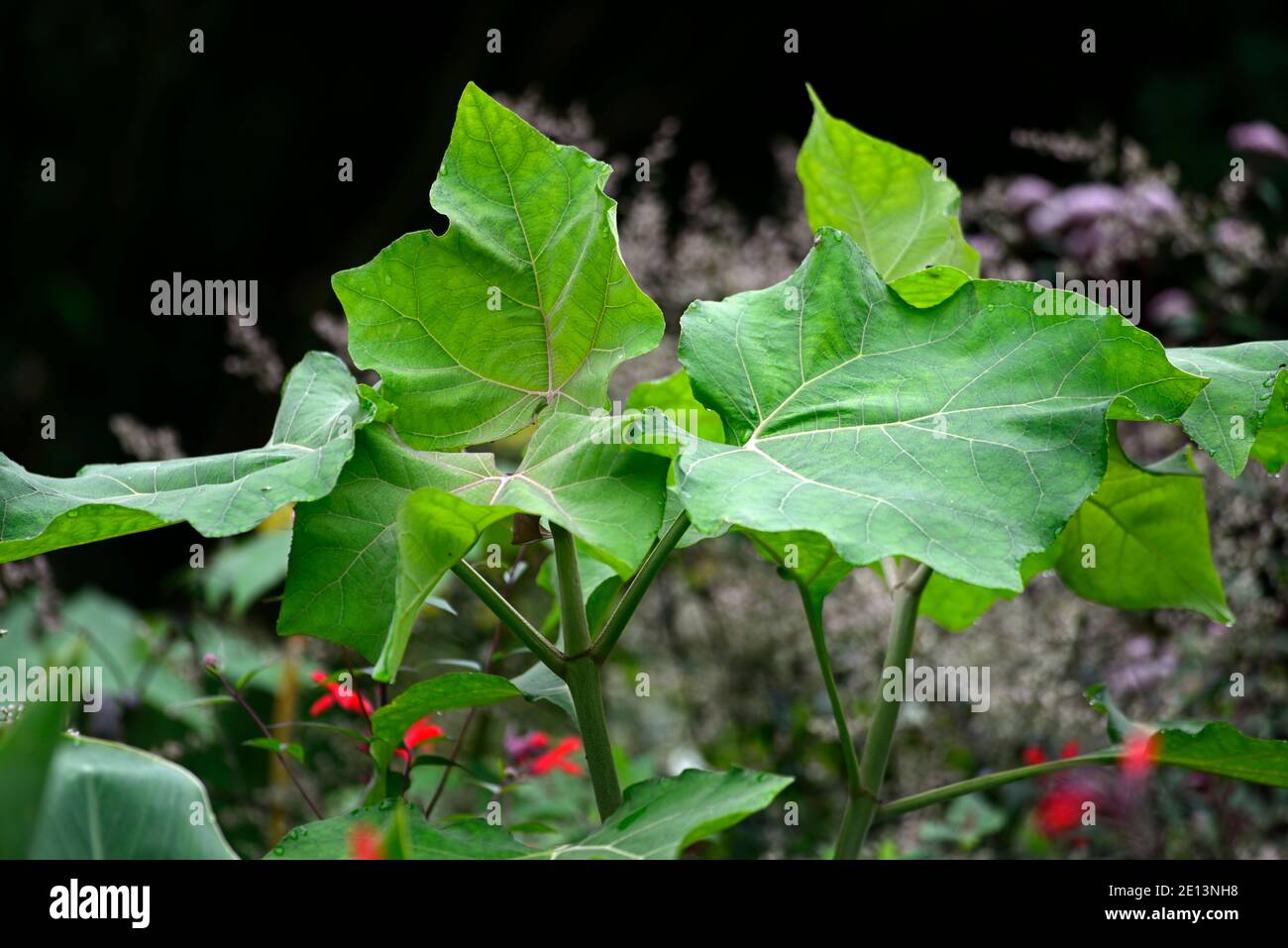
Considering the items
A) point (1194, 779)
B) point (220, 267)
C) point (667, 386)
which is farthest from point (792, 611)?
point (220, 267)

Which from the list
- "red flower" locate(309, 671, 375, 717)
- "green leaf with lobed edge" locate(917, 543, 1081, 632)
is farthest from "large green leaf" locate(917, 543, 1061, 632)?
"red flower" locate(309, 671, 375, 717)

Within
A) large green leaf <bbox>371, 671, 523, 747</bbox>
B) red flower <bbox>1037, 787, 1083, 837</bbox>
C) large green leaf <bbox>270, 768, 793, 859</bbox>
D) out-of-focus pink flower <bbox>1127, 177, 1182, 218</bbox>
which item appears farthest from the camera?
out-of-focus pink flower <bbox>1127, 177, 1182, 218</bbox>

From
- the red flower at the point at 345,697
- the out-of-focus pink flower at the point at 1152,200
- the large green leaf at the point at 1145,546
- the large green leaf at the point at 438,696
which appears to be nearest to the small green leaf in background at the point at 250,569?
the red flower at the point at 345,697

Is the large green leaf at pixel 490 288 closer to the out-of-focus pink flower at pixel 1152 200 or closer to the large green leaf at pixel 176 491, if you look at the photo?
the large green leaf at pixel 176 491

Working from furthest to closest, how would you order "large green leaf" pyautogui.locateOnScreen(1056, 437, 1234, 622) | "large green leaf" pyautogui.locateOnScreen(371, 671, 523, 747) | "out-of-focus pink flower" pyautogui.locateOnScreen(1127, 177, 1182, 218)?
"out-of-focus pink flower" pyautogui.locateOnScreen(1127, 177, 1182, 218)
"large green leaf" pyautogui.locateOnScreen(1056, 437, 1234, 622)
"large green leaf" pyautogui.locateOnScreen(371, 671, 523, 747)

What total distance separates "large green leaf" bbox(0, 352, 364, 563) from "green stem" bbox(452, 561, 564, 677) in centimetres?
8

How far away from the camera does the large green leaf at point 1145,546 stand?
72 centimetres

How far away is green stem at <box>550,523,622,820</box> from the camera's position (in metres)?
0.56

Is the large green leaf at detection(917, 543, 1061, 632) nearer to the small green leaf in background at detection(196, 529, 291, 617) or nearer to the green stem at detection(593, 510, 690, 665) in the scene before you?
the green stem at detection(593, 510, 690, 665)

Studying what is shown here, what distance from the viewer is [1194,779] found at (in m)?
1.30

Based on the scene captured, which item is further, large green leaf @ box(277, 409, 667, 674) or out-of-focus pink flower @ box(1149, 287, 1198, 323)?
out-of-focus pink flower @ box(1149, 287, 1198, 323)

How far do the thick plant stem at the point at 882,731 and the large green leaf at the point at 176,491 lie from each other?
31 cm
